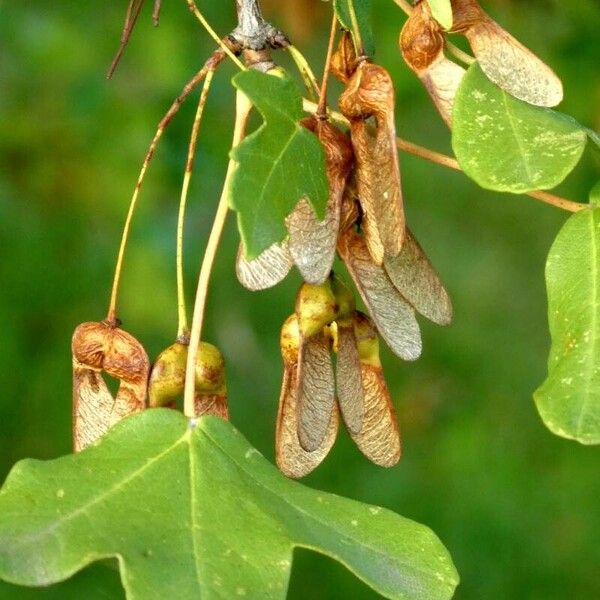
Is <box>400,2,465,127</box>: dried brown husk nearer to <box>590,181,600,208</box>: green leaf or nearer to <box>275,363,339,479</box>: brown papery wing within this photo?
<box>590,181,600,208</box>: green leaf

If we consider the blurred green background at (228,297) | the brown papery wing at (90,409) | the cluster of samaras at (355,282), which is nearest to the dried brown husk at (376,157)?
the cluster of samaras at (355,282)

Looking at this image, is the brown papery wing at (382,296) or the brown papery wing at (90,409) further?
the brown papery wing at (90,409)

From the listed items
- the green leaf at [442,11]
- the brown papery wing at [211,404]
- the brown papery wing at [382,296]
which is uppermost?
the green leaf at [442,11]

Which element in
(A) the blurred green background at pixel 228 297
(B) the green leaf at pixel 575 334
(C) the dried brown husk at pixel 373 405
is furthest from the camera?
(A) the blurred green background at pixel 228 297

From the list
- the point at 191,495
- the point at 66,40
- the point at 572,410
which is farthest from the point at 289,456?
the point at 66,40

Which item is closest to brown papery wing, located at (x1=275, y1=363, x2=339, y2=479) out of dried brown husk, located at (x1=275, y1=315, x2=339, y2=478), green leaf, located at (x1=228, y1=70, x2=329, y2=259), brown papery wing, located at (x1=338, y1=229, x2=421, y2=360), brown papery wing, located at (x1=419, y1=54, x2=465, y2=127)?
dried brown husk, located at (x1=275, y1=315, x2=339, y2=478)

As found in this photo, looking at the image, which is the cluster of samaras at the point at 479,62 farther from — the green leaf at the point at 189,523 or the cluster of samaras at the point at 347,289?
the green leaf at the point at 189,523

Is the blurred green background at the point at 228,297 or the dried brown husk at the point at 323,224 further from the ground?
the dried brown husk at the point at 323,224

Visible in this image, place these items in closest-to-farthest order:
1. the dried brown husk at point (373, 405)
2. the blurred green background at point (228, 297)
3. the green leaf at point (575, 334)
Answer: the green leaf at point (575, 334), the dried brown husk at point (373, 405), the blurred green background at point (228, 297)
